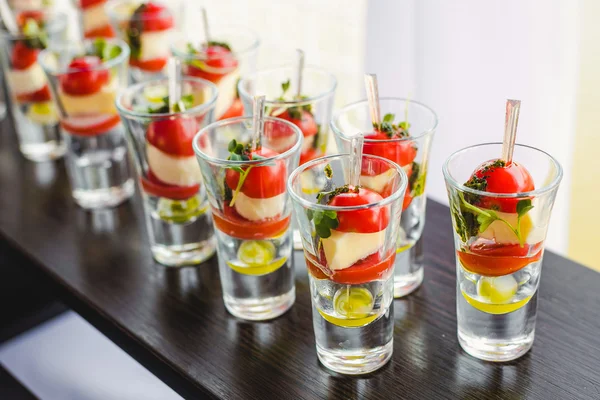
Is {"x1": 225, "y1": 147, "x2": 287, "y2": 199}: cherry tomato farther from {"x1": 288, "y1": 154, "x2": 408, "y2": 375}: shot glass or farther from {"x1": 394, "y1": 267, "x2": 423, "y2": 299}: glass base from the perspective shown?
{"x1": 394, "y1": 267, "x2": 423, "y2": 299}: glass base

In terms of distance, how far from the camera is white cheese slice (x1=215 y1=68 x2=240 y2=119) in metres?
1.35

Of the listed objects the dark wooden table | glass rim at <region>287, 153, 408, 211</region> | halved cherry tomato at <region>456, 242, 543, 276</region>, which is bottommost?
the dark wooden table

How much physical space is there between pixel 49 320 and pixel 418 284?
109cm

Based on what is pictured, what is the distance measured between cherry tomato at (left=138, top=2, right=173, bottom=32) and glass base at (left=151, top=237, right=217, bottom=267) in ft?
1.60

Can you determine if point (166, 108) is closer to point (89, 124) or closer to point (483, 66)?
point (89, 124)

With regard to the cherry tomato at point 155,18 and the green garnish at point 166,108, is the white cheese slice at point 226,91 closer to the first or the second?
the green garnish at point 166,108

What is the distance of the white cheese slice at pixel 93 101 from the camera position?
1355mm

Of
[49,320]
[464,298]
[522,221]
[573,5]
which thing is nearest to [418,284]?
[464,298]

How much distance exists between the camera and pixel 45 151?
1627 mm

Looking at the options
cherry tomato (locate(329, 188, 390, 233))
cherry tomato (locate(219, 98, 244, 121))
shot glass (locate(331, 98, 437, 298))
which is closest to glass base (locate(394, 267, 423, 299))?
shot glass (locate(331, 98, 437, 298))

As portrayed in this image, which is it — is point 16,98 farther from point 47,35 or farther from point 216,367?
point 216,367

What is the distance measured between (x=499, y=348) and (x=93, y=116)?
31.8 inches

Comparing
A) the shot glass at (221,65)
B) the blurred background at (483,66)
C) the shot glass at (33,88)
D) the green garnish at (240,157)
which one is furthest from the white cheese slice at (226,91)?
the shot glass at (33,88)

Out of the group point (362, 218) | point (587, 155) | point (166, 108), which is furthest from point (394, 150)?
point (587, 155)
